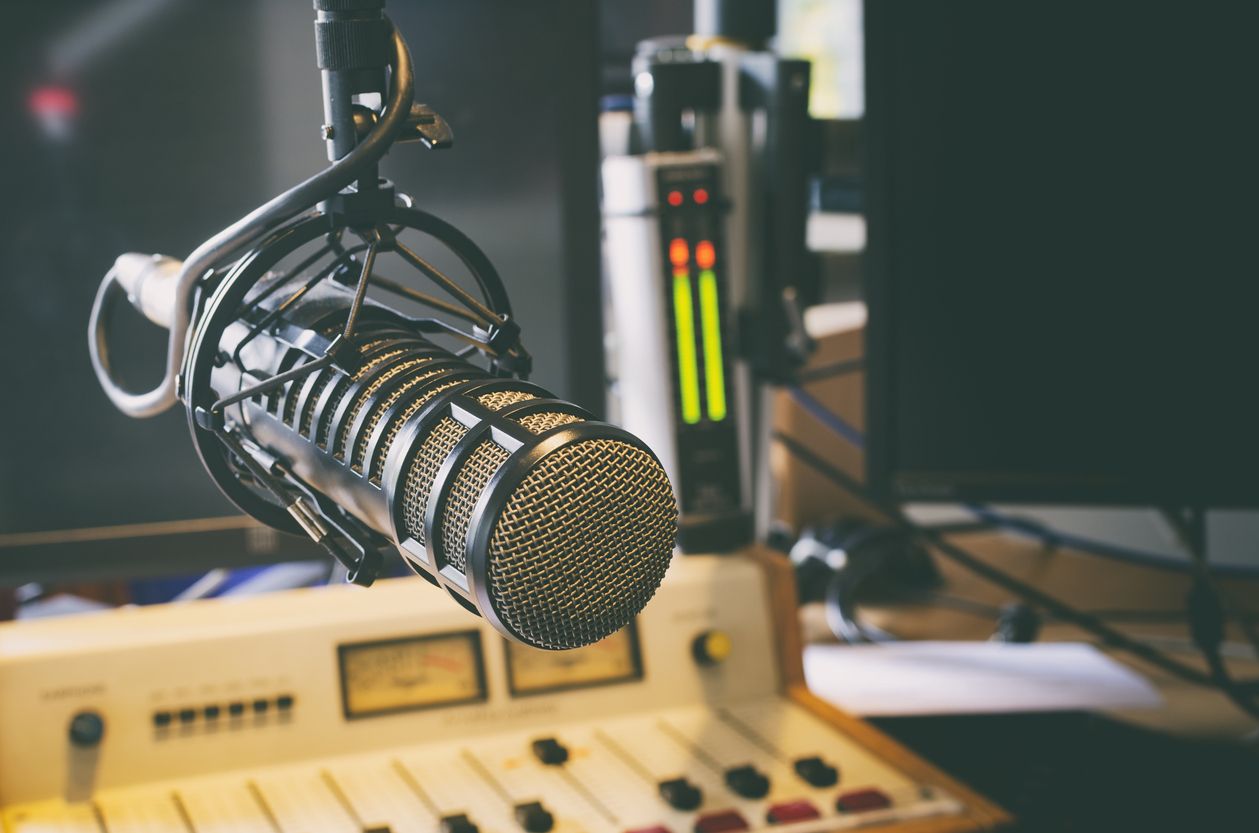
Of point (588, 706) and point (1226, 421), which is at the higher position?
point (1226, 421)

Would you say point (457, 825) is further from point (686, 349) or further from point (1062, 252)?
point (1062, 252)

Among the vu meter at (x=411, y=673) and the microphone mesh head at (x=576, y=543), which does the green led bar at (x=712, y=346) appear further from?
the microphone mesh head at (x=576, y=543)

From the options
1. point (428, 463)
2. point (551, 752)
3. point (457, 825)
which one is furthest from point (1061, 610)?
point (428, 463)

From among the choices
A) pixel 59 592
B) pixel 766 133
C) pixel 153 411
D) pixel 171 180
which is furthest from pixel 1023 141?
pixel 59 592

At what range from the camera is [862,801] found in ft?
2.73

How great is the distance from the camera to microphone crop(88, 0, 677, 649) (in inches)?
→ 13.5

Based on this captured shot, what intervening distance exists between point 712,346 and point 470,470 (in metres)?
0.71

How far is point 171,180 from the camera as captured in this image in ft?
3.14

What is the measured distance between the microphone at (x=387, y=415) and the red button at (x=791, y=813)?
0.47 metres

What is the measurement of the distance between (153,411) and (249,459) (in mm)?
73

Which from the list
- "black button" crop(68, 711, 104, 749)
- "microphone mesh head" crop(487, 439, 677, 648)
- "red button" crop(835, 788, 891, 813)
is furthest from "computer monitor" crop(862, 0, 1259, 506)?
"microphone mesh head" crop(487, 439, 677, 648)

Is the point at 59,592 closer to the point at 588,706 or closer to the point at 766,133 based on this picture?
the point at 588,706

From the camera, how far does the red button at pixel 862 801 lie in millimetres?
826

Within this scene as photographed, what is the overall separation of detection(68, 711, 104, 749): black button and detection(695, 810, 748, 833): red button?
402 mm
